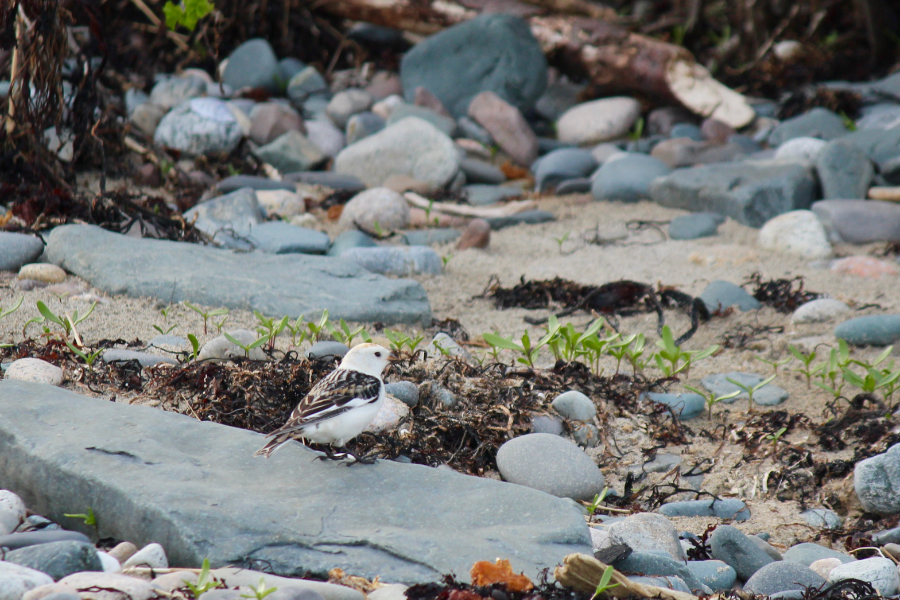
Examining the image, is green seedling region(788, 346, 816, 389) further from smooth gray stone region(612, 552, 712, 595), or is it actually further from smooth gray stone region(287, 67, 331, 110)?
smooth gray stone region(287, 67, 331, 110)

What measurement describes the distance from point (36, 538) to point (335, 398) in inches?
38.0

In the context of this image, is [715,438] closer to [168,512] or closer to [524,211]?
[168,512]

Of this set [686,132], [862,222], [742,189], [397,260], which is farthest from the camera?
[686,132]

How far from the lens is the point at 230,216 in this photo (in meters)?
6.61

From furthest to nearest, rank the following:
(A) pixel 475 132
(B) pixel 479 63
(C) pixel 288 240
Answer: (B) pixel 479 63 < (A) pixel 475 132 < (C) pixel 288 240

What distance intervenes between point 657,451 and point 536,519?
137 centimetres

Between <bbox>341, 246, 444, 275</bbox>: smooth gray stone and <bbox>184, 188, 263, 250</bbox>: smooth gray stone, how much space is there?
92 centimetres

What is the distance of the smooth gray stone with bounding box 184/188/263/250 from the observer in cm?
631

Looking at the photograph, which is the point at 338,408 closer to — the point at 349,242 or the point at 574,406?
the point at 574,406

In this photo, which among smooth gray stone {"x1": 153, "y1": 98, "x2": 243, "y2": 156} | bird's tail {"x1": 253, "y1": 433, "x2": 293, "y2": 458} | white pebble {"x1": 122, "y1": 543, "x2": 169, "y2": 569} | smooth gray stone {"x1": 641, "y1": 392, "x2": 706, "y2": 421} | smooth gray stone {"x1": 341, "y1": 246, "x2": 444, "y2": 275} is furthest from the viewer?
smooth gray stone {"x1": 153, "y1": 98, "x2": 243, "y2": 156}

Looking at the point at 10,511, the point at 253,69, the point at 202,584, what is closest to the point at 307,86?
the point at 253,69

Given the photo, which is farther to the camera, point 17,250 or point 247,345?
point 17,250

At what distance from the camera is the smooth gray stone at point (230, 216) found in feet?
20.7

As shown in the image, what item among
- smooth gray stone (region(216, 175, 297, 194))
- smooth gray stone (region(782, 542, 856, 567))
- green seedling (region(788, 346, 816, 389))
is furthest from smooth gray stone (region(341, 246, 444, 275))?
smooth gray stone (region(782, 542, 856, 567))
